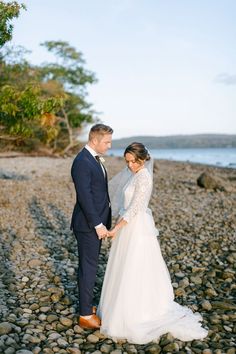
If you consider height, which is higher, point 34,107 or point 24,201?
point 34,107

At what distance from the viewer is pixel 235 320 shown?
5.37m

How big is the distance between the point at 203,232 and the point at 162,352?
6214mm

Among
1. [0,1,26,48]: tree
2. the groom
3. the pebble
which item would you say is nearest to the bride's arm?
the groom

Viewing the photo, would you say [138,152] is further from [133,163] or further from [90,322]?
[90,322]

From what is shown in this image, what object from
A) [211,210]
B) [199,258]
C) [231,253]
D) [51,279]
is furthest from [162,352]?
[211,210]

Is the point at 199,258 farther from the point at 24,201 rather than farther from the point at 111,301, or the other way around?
the point at 24,201

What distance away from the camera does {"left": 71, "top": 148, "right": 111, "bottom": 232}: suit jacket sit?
4703mm

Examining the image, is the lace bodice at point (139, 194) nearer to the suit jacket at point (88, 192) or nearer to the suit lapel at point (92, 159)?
the suit jacket at point (88, 192)

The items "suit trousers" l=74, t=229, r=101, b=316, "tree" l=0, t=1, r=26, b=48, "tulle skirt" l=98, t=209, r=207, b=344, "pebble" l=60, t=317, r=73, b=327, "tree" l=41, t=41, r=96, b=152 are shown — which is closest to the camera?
"tulle skirt" l=98, t=209, r=207, b=344

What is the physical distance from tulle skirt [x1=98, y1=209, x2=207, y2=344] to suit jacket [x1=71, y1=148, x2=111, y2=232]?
0.43m

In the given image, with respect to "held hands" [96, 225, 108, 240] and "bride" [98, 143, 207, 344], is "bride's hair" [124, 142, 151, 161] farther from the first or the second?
"held hands" [96, 225, 108, 240]

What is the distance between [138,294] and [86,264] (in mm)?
748

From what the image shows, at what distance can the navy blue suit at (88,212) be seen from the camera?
15.5 ft

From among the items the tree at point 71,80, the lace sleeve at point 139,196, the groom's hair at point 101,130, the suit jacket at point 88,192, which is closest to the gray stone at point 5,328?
the suit jacket at point 88,192
